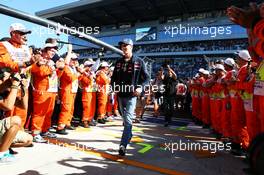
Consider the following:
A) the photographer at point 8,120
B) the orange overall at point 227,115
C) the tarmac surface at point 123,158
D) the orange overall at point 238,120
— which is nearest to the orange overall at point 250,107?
the orange overall at point 238,120

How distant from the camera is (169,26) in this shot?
37344 millimetres

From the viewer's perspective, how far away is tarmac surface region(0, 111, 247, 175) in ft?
13.1

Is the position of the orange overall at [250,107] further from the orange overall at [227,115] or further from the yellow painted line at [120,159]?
the yellow painted line at [120,159]

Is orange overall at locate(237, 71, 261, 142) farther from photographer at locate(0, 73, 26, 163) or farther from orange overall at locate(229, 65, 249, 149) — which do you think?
photographer at locate(0, 73, 26, 163)

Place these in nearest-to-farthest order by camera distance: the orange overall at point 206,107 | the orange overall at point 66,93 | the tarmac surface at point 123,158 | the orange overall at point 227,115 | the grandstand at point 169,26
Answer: the tarmac surface at point 123,158 < the orange overall at point 227,115 < the orange overall at point 66,93 < the orange overall at point 206,107 < the grandstand at point 169,26

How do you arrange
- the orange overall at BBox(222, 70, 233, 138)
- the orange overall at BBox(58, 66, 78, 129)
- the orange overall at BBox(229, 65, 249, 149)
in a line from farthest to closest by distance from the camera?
the orange overall at BBox(58, 66, 78, 129)
the orange overall at BBox(222, 70, 233, 138)
the orange overall at BBox(229, 65, 249, 149)

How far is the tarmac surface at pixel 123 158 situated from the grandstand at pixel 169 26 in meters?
23.8

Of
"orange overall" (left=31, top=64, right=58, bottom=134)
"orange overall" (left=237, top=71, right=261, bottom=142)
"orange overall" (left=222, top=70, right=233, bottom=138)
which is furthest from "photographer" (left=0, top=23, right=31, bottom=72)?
"orange overall" (left=222, top=70, right=233, bottom=138)

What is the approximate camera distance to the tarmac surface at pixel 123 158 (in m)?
3.99

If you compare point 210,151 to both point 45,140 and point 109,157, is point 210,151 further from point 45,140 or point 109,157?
point 45,140

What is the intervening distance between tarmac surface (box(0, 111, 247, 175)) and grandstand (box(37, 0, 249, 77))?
938 inches

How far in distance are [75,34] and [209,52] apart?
3205 centimetres

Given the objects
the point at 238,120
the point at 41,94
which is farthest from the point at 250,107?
the point at 41,94

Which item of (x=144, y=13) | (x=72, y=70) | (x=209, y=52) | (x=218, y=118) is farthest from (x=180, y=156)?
(x=144, y=13)
